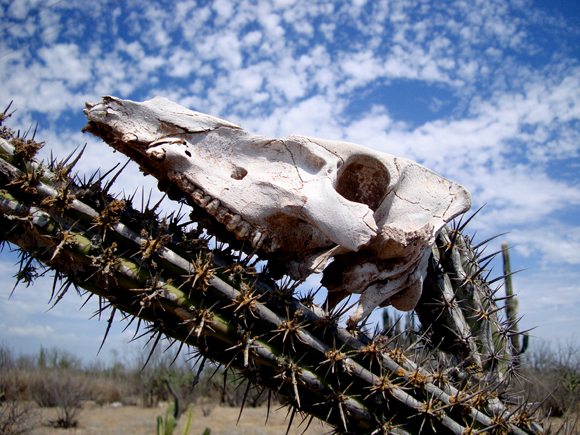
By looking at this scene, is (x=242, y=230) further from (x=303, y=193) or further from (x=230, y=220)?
(x=303, y=193)

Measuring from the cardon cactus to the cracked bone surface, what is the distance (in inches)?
10.4

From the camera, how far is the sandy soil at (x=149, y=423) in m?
9.90

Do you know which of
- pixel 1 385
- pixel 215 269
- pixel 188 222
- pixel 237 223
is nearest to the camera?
pixel 215 269

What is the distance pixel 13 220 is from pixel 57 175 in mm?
347

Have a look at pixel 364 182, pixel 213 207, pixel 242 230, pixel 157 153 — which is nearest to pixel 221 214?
pixel 213 207

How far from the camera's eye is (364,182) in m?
3.26

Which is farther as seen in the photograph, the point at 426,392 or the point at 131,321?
the point at 426,392

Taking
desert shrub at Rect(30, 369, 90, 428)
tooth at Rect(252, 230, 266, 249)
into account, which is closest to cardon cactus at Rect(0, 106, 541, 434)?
tooth at Rect(252, 230, 266, 249)

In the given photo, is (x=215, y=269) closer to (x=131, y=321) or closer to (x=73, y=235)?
(x=131, y=321)

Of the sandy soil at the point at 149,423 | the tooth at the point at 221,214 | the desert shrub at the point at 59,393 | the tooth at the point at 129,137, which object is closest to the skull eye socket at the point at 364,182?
the tooth at the point at 221,214

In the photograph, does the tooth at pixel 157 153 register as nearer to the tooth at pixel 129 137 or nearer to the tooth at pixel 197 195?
the tooth at pixel 129 137

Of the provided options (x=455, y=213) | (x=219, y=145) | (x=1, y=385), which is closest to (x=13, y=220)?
(x=219, y=145)

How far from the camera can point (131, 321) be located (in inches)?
92.4

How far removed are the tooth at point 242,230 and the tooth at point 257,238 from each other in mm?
49
